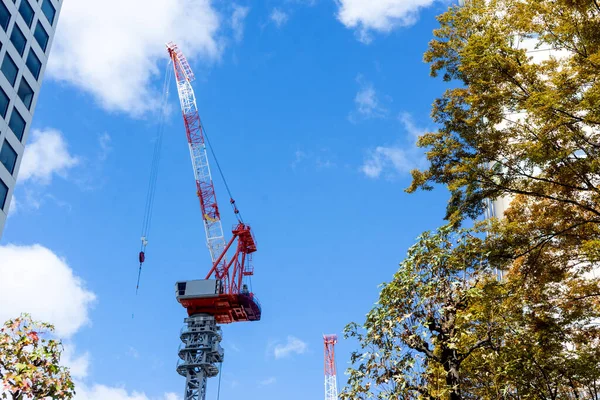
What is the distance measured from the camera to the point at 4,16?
33.0 metres

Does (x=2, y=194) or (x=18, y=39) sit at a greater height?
(x=18, y=39)

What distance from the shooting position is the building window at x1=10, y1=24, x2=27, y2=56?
111 feet

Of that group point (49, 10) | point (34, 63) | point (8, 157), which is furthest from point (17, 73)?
point (49, 10)

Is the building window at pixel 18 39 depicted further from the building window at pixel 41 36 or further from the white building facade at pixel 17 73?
the building window at pixel 41 36

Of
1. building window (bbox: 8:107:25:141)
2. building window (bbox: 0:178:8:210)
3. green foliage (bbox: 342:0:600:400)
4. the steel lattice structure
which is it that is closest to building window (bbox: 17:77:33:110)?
building window (bbox: 8:107:25:141)

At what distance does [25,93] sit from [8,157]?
4.65m

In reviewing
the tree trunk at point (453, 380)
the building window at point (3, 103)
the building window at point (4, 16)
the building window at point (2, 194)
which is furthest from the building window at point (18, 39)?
the tree trunk at point (453, 380)

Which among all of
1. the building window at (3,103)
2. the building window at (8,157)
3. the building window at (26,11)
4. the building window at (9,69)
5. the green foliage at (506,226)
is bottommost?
the green foliage at (506,226)

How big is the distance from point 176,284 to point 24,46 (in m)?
53.2

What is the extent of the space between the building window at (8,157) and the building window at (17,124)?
3.67 ft

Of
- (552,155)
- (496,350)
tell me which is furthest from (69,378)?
(552,155)

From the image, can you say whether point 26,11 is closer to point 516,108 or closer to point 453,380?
point 516,108

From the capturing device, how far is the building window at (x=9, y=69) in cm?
3275

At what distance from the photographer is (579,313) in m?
17.7
